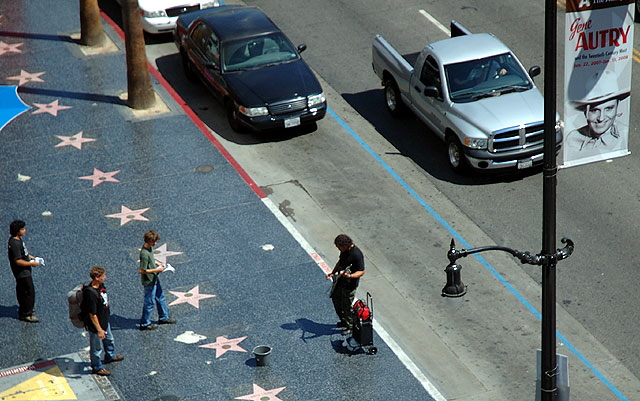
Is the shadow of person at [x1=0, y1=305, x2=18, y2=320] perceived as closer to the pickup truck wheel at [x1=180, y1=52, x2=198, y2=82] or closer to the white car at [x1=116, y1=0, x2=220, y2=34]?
the pickup truck wheel at [x1=180, y1=52, x2=198, y2=82]

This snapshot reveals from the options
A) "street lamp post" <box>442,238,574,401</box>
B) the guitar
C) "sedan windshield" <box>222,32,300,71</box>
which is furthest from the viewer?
"sedan windshield" <box>222,32,300,71</box>

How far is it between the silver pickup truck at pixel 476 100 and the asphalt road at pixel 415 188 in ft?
2.03

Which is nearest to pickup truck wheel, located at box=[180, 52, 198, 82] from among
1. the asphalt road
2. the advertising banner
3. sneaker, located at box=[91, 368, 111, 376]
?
the asphalt road

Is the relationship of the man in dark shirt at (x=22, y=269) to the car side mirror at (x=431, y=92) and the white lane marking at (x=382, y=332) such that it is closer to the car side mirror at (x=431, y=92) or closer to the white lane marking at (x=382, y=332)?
the white lane marking at (x=382, y=332)

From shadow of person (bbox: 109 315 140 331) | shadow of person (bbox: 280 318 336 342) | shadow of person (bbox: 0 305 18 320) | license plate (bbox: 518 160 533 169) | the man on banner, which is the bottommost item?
shadow of person (bbox: 0 305 18 320)

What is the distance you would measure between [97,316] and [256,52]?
9.38 metres

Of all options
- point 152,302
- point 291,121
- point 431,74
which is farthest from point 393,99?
point 152,302

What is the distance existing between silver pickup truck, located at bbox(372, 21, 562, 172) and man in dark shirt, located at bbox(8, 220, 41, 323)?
808 cm

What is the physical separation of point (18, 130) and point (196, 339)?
8.64 meters

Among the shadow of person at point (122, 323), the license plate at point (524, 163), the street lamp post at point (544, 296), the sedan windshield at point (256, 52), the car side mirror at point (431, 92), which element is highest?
the street lamp post at point (544, 296)

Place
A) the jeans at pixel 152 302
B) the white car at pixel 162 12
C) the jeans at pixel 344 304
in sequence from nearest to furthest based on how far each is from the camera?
the jeans at pixel 344 304, the jeans at pixel 152 302, the white car at pixel 162 12

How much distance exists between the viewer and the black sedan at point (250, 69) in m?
21.4

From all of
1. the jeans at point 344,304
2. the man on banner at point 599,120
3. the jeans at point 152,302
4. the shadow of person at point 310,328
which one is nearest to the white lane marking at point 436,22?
the shadow of person at point 310,328

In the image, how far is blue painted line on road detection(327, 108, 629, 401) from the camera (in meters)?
15.1
